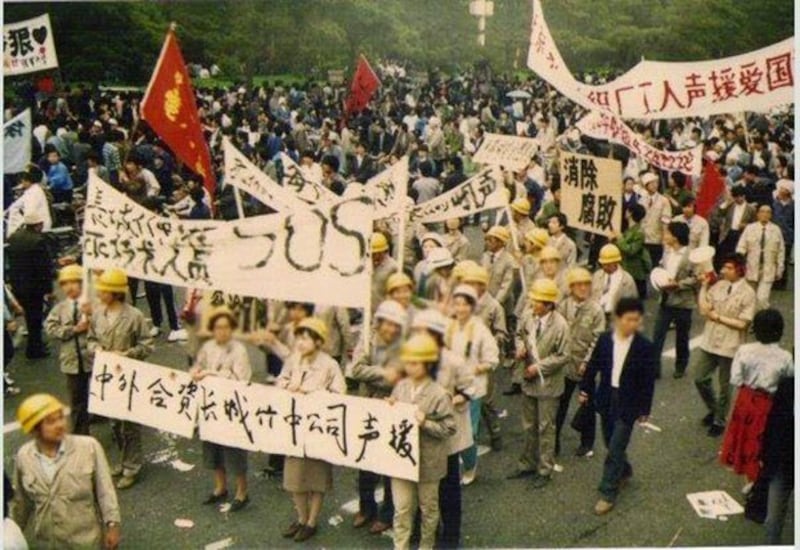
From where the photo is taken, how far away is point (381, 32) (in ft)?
33.8

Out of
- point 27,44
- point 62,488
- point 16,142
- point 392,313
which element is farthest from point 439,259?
point 27,44

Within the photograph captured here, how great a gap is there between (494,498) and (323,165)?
6.11m

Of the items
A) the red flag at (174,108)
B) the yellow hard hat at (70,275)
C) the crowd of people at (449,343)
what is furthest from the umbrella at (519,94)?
the yellow hard hat at (70,275)

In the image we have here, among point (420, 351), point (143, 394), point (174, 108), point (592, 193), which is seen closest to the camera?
point (420, 351)

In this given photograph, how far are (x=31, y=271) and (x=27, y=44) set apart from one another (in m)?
2.21

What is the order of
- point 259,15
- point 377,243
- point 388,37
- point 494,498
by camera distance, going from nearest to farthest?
point 494,498
point 377,243
point 388,37
point 259,15

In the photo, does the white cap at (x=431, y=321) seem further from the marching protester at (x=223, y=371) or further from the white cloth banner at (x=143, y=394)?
the white cloth banner at (x=143, y=394)

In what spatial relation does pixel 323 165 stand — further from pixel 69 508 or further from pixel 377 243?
pixel 69 508

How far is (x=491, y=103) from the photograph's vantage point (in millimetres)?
17078

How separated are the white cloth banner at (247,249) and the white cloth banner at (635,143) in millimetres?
4189

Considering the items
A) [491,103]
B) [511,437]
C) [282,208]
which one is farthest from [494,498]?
[491,103]

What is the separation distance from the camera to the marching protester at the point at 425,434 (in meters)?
5.44

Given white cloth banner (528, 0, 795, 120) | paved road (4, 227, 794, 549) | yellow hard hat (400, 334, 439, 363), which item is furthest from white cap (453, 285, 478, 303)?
white cloth banner (528, 0, 795, 120)

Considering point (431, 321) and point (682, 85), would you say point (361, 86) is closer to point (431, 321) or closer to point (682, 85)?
point (682, 85)
